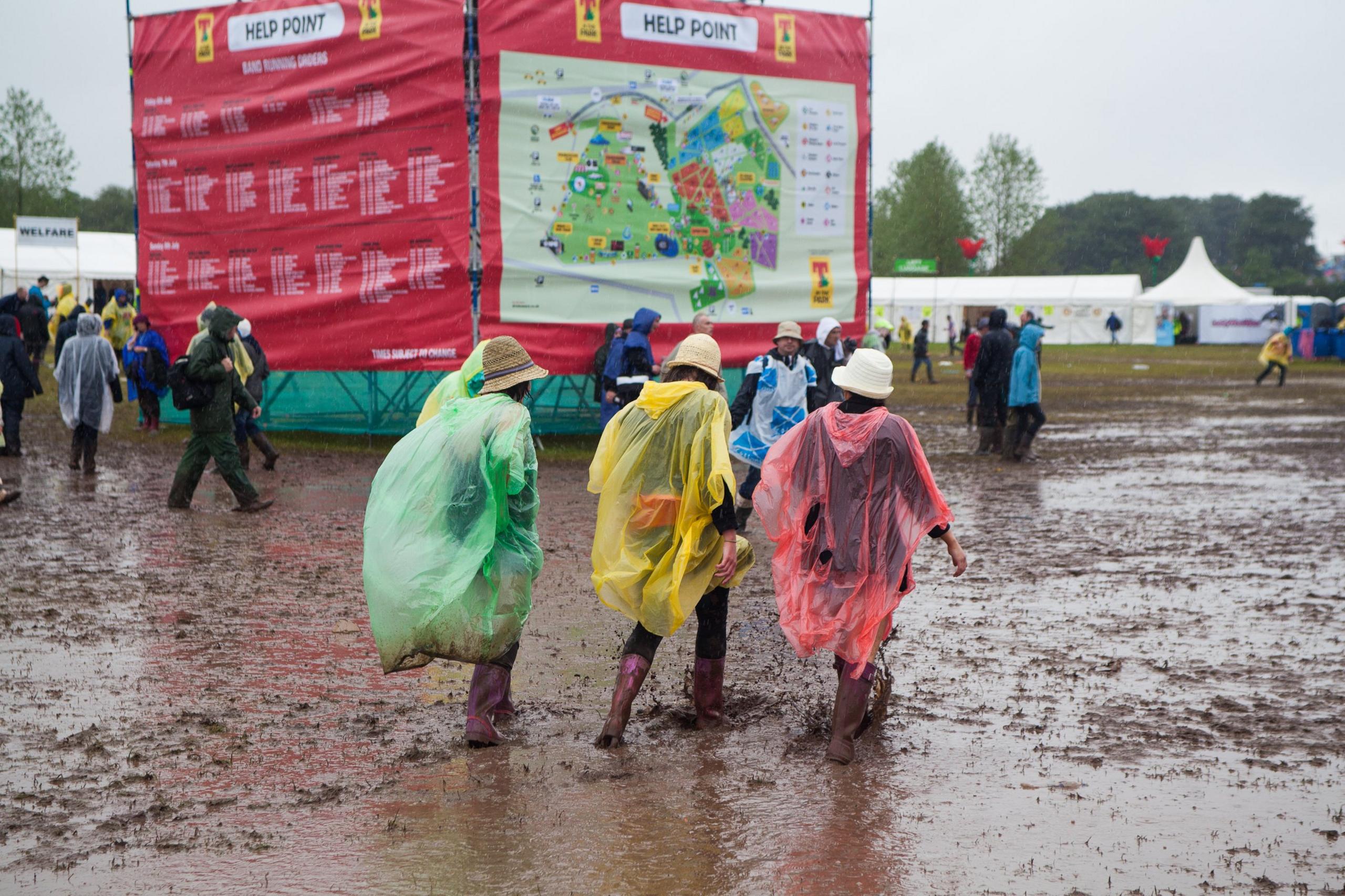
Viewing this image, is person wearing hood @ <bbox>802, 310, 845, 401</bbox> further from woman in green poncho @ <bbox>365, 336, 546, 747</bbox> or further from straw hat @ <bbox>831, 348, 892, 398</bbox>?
woman in green poncho @ <bbox>365, 336, 546, 747</bbox>

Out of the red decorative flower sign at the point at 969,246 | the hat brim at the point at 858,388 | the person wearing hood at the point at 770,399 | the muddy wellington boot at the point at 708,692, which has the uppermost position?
the red decorative flower sign at the point at 969,246

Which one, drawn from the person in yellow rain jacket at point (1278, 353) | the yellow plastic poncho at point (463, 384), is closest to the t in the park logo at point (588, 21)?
the yellow plastic poncho at point (463, 384)

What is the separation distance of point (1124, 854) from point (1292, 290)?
3654 inches

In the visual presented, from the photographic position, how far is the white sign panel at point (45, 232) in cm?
3831

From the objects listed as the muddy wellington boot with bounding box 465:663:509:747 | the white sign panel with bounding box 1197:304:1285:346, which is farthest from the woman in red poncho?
the white sign panel with bounding box 1197:304:1285:346

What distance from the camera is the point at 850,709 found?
5.28 meters

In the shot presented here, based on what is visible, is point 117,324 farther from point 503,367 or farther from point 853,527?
point 853,527

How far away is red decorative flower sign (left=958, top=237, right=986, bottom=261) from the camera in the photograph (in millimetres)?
70312

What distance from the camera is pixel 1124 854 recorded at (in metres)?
4.29

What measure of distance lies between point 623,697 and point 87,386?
1035 centimetres

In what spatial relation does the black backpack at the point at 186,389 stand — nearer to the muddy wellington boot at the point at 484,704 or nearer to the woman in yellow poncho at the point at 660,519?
the muddy wellington boot at the point at 484,704

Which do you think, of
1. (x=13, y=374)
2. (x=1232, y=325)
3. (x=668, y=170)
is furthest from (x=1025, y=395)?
(x=1232, y=325)

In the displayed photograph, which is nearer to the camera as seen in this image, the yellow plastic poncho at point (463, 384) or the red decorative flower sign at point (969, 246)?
the yellow plastic poncho at point (463, 384)

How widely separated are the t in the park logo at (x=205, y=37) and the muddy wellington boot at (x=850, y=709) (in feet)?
47.4
